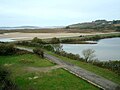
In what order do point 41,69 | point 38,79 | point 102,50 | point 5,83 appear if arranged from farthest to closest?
point 102,50 → point 41,69 → point 38,79 → point 5,83

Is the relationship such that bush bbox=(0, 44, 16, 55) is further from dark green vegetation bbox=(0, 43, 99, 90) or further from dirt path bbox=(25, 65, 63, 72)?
dirt path bbox=(25, 65, 63, 72)

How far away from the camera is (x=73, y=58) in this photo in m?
36.2

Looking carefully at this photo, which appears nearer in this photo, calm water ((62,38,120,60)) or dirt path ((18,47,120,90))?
dirt path ((18,47,120,90))

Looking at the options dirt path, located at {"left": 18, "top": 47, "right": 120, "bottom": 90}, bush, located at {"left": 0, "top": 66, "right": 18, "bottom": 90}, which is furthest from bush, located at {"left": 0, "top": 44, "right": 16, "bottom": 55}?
bush, located at {"left": 0, "top": 66, "right": 18, "bottom": 90}

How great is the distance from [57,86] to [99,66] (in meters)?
10.9

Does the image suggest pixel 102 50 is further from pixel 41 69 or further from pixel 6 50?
pixel 41 69

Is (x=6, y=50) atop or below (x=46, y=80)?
atop

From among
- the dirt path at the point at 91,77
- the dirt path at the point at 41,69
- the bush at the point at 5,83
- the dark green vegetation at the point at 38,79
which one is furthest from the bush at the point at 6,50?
the bush at the point at 5,83

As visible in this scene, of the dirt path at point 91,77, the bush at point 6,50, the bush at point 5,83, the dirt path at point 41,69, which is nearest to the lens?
the bush at point 5,83

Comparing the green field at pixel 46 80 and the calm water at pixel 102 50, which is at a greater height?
the green field at pixel 46 80

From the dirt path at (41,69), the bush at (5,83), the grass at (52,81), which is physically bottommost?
the grass at (52,81)

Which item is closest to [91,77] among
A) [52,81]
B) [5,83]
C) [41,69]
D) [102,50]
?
[52,81]

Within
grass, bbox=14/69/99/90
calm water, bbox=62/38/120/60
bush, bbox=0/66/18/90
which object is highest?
bush, bbox=0/66/18/90

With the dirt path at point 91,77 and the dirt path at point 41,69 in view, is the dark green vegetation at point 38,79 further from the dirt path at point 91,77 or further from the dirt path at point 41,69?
the dirt path at point 91,77
